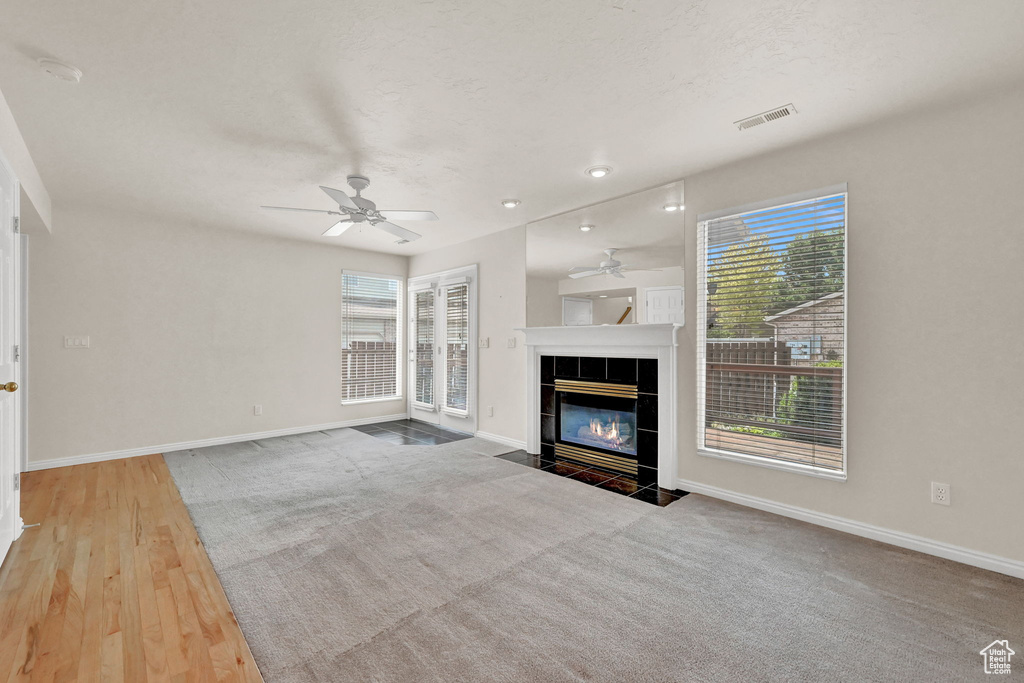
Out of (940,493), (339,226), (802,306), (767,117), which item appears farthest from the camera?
(339,226)

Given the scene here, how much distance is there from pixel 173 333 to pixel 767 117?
5.83m

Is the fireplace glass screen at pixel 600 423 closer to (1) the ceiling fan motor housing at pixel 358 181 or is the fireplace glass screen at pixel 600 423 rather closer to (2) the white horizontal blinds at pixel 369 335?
(1) the ceiling fan motor housing at pixel 358 181

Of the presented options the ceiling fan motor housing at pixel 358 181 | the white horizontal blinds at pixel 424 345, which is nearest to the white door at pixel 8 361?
the ceiling fan motor housing at pixel 358 181

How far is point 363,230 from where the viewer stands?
17.7 ft

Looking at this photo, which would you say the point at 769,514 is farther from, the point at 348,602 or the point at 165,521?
the point at 165,521

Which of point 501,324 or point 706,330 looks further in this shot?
point 501,324

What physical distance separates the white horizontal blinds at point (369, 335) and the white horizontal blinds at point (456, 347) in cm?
104

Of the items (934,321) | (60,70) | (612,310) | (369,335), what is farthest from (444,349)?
(934,321)

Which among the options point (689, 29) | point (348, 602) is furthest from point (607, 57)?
point (348, 602)

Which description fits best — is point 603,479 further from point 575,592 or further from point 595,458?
point 575,592

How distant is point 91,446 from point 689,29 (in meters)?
6.07

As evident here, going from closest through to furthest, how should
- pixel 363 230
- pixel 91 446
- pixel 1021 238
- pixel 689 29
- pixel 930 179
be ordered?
1. pixel 689 29
2. pixel 1021 238
3. pixel 930 179
4. pixel 91 446
5. pixel 363 230

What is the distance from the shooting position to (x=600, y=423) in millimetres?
4594

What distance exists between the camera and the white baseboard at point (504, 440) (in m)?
5.25
